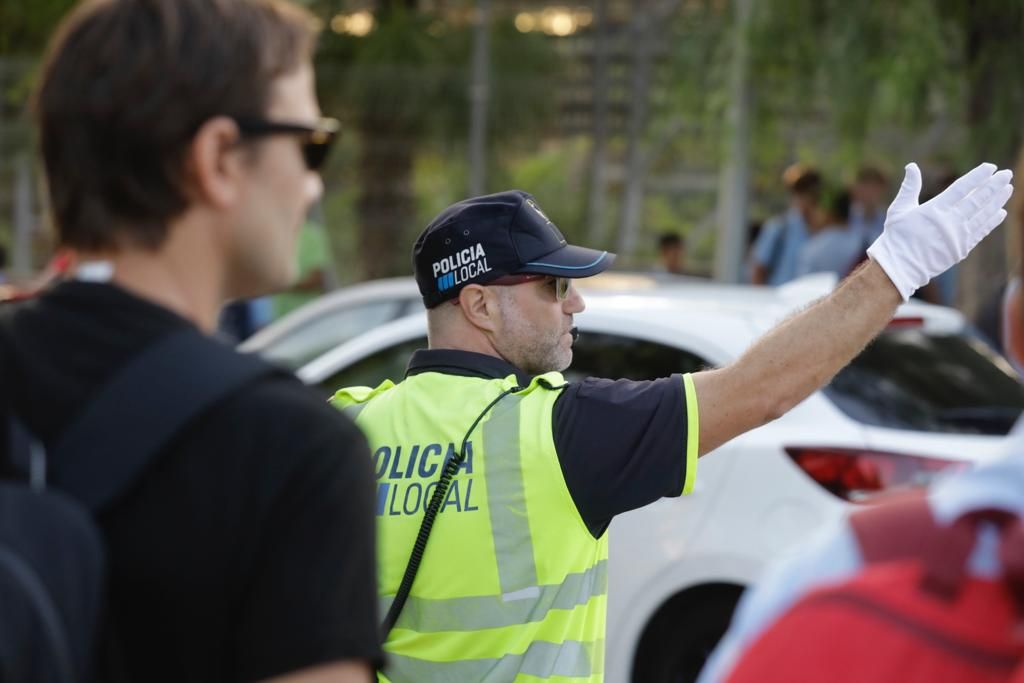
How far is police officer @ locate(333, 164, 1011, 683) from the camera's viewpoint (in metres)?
2.64

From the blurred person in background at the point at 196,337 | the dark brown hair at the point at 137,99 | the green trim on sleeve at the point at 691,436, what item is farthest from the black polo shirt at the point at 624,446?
the dark brown hair at the point at 137,99

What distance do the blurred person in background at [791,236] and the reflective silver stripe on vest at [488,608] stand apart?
22.2 feet

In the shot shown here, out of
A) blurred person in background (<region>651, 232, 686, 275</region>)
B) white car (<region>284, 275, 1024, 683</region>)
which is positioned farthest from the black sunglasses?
blurred person in background (<region>651, 232, 686, 275</region>)

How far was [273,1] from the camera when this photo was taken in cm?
167

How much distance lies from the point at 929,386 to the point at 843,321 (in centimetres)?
264

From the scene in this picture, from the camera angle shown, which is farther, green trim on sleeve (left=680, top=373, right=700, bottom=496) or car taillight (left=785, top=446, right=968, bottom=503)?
car taillight (left=785, top=446, right=968, bottom=503)

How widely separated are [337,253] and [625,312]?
32.4ft

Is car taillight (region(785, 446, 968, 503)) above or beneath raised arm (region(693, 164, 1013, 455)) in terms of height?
beneath

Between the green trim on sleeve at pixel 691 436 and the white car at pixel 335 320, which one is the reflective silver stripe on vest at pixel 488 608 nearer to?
the green trim on sleeve at pixel 691 436

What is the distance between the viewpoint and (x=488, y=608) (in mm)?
2680

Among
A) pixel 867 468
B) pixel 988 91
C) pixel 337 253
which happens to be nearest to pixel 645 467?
pixel 867 468

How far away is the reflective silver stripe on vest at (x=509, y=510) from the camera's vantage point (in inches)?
105

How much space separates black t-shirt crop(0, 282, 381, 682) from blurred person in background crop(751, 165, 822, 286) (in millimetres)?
7936

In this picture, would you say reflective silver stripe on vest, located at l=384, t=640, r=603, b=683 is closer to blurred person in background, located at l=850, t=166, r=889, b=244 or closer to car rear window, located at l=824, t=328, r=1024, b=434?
car rear window, located at l=824, t=328, r=1024, b=434
